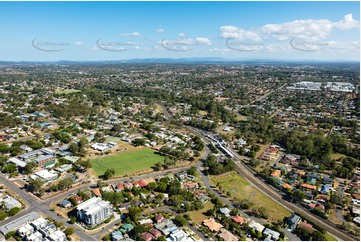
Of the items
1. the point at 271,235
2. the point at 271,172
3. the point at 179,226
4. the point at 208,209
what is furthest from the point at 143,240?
the point at 271,172

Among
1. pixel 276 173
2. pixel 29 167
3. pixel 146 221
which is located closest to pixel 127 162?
pixel 29 167

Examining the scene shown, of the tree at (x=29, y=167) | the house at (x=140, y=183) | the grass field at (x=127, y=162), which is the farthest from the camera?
the grass field at (x=127, y=162)

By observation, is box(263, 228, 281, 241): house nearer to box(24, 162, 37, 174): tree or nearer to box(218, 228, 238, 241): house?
box(218, 228, 238, 241): house

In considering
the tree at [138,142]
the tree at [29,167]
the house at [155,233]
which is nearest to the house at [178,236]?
the house at [155,233]

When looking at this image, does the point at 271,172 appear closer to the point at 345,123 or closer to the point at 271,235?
the point at 271,235

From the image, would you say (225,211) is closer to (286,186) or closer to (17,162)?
(286,186)

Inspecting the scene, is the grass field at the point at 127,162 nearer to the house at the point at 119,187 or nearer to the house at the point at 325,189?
the house at the point at 119,187
